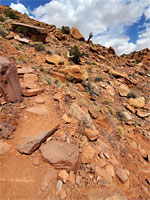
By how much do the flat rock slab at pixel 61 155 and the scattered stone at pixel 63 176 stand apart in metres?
0.11

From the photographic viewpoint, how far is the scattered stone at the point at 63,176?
1.82 meters

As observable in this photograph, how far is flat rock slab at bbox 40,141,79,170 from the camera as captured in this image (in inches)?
80.3

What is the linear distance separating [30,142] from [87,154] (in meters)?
1.57

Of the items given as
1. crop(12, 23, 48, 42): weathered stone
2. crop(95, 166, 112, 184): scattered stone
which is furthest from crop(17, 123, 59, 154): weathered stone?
crop(12, 23, 48, 42): weathered stone

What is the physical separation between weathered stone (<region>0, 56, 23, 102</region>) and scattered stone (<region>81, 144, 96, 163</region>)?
2724 mm

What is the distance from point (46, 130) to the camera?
Answer: 2.59 meters

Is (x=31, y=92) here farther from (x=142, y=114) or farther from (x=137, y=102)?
(x=137, y=102)

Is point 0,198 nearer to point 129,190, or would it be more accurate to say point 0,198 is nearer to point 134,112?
point 129,190

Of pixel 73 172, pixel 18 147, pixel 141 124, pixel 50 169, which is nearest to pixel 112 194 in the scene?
pixel 73 172

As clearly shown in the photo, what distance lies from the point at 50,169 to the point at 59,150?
42 centimetres

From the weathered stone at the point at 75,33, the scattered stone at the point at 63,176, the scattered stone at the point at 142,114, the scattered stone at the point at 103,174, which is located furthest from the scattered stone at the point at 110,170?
the weathered stone at the point at 75,33

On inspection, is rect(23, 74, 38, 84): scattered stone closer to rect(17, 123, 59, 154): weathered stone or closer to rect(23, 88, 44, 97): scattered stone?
rect(23, 88, 44, 97): scattered stone

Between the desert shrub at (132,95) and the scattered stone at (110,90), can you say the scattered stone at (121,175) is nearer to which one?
the scattered stone at (110,90)

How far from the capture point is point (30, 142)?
216 centimetres
